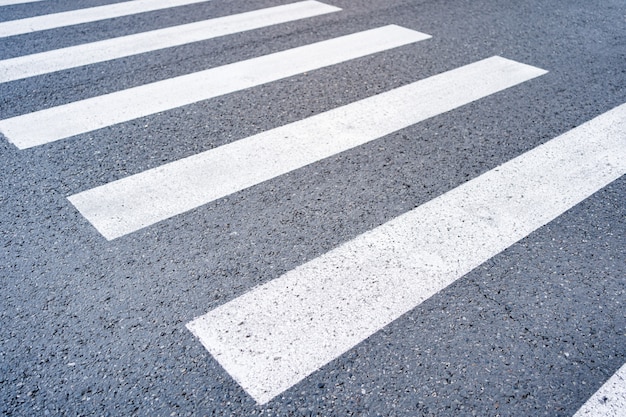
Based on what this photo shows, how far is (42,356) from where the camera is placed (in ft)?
8.45

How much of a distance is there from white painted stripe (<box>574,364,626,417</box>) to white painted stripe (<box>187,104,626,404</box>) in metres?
0.80

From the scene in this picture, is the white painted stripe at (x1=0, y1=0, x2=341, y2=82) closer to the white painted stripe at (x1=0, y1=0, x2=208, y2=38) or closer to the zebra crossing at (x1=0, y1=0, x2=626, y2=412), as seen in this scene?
the zebra crossing at (x1=0, y1=0, x2=626, y2=412)

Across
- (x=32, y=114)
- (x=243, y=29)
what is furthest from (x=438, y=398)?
(x=243, y=29)

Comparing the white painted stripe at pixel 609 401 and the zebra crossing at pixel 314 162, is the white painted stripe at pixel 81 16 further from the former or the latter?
the white painted stripe at pixel 609 401

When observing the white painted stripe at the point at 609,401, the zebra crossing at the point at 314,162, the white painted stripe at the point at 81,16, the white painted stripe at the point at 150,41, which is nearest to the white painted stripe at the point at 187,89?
the zebra crossing at the point at 314,162

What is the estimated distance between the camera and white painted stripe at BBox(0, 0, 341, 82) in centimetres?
538

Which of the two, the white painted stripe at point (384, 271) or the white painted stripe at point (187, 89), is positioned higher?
the white painted stripe at point (187, 89)

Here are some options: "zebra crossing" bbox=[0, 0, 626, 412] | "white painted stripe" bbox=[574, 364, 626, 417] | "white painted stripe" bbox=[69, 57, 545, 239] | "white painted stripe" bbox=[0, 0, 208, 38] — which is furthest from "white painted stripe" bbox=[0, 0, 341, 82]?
"white painted stripe" bbox=[574, 364, 626, 417]

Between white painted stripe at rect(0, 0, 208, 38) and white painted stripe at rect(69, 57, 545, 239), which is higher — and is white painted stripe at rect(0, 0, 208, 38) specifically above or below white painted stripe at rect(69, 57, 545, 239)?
above

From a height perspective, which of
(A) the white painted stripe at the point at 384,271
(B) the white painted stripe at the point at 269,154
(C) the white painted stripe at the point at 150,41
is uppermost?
(C) the white painted stripe at the point at 150,41

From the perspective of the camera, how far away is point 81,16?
661cm

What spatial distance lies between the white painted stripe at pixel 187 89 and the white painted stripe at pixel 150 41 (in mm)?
802

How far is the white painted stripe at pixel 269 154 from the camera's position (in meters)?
3.50

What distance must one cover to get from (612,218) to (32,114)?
3.91 metres
